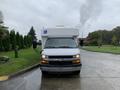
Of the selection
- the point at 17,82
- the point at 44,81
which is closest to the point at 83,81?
the point at 44,81

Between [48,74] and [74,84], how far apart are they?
2.39 m

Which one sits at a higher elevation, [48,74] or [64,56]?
[64,56]

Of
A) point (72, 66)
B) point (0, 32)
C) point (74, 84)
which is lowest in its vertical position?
point (74, 84)

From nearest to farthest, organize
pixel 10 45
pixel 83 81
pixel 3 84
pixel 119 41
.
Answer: pixel 3 84 < pixel 83 81 < pixel 10 45 < pixel 119 41

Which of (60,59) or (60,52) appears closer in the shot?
(60,59)

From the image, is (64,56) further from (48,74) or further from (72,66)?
(48,74)

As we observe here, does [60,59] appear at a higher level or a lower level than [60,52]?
lower

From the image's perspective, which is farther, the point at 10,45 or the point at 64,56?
the point at 10,45

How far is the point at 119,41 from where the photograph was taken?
88.3 metres

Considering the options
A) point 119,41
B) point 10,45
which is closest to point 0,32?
point 10,45

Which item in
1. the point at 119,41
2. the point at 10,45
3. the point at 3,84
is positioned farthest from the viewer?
the point at 119,41

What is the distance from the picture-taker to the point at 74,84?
30.2ft

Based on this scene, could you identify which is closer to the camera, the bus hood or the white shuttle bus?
the white shuttle bus

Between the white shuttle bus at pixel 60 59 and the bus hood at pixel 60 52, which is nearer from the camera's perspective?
the white shuttle bus at pixel 60 59
